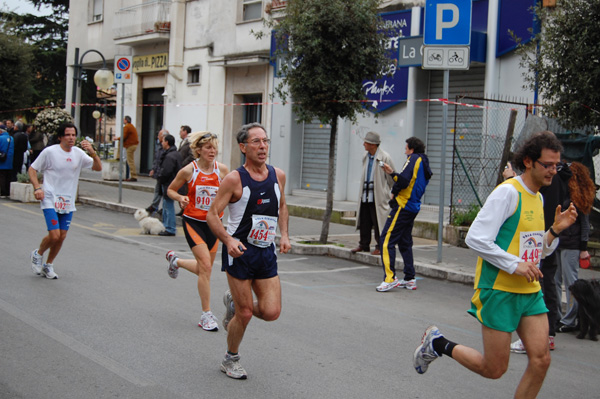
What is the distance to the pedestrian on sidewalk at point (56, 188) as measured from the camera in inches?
332

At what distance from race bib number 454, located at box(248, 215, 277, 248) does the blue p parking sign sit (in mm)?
5856

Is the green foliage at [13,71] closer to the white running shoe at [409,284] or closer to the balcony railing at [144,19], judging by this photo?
the balcony railing at [144,19]

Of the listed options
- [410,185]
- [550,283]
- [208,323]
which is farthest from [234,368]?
[410,185]

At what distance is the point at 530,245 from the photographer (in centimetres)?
432

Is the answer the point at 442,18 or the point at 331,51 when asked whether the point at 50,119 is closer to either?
the point at 331,51

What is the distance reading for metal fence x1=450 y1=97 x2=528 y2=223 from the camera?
1302 cm

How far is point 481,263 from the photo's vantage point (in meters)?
4.42

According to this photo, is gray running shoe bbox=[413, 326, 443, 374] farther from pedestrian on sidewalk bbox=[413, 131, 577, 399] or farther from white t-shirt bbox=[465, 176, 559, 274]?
white t-shirt bbox=[465, 176, 559, 274]

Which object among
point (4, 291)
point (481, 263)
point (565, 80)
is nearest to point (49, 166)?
point (4, 291)

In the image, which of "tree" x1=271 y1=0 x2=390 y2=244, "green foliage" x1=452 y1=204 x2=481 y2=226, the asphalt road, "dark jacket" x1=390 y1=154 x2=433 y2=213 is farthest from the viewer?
"green foliage" x1=452 y1=204 x2=481 y2=226

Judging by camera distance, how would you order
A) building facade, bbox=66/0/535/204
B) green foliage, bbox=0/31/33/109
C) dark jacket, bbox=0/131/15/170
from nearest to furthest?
building facade, bbox=66/0/535/204 → dark jacket, bbox=0/131/15/170 → green foliage, bbox=0/31/33/109

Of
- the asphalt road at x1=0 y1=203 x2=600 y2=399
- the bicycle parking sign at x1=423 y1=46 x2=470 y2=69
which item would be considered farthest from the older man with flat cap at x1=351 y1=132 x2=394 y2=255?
the bicycle parking sign at x1=423 y1=46 x2=470 y2=69

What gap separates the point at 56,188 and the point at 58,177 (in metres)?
0.14

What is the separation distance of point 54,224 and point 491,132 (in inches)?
363
